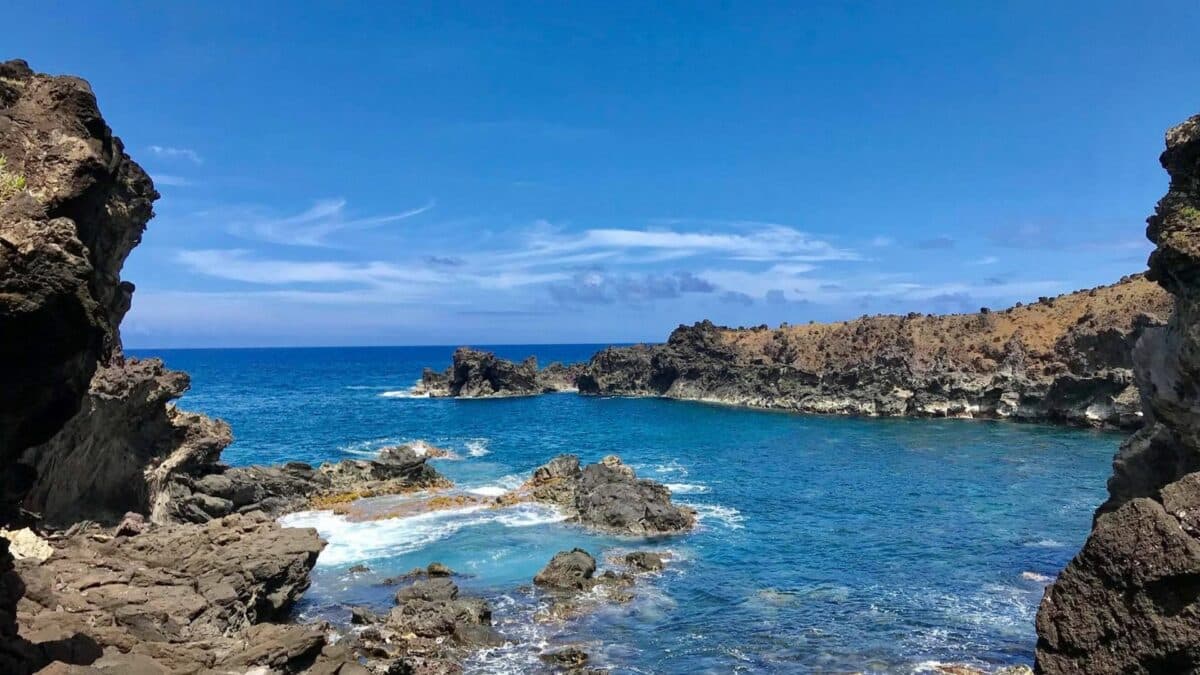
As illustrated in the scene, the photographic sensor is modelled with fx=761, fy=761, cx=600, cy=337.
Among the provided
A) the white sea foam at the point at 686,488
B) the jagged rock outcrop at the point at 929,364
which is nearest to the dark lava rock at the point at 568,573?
the white sea foam at the point at 686,488

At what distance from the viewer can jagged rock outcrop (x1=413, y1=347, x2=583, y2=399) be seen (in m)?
124

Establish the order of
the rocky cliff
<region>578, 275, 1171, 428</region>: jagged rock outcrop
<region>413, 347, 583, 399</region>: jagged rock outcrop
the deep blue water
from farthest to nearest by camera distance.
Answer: <region>413, 347, 583, 399</region>: jagged rock outcrop
<region>578, 275, 1171, 428</region>: jagged rock outcrop
the deep blue water
the rocky cliff

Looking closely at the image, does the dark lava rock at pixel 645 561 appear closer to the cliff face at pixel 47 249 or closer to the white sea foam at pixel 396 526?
the white sea foam at pixel 396 526

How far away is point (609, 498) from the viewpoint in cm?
3959

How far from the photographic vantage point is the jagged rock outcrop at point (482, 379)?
124 m

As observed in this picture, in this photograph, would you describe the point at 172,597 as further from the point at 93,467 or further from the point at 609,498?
the point at 609,498

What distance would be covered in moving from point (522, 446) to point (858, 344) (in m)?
59.4

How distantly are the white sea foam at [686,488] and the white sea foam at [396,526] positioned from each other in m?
9.01

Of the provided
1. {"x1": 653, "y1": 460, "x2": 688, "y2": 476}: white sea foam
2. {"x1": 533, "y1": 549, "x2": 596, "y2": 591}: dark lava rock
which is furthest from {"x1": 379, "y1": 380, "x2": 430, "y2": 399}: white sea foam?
{"x1": 533, "y1": 549, "x2": 596, "y2": 591}: dark lava rock

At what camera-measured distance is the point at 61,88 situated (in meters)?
10.6

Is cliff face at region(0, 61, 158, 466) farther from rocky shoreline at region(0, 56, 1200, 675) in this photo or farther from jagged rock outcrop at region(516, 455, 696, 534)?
jagged rock outcrop at region(516, 455, 696, 534)

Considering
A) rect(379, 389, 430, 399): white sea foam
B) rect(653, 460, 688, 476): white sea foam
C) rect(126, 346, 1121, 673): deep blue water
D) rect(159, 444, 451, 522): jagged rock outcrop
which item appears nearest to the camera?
rect(126, 346, 1121, 673): deep blue water

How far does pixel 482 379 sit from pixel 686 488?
8002 cm

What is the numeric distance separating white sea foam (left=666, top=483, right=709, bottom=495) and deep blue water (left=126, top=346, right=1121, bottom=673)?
0.39 metres
